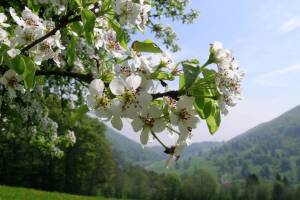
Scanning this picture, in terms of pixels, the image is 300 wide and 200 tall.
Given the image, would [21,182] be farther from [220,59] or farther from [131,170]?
[220,59]

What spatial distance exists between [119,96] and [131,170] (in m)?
Answer: 120

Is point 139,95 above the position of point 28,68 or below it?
below

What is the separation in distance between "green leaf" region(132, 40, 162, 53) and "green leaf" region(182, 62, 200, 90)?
1.19 ft

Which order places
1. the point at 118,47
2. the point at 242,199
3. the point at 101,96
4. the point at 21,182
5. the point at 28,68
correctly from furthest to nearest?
the point at 242,199
the point at 21,182
the point at 118,47
the point at 28,68
the point at 101,96

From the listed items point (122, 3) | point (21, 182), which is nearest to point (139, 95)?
point (122, 3)

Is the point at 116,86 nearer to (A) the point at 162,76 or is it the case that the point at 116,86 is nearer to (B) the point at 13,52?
(A) the point at 162,76

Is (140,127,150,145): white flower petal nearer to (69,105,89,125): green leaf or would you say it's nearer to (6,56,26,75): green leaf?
(69,105,89,125): green leaf

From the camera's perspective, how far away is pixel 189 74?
215cm

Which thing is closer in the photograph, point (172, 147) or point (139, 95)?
point (139, 95)

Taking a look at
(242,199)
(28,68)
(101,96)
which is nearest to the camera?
(101,96)

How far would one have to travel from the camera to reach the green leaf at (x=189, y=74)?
7.02 ft

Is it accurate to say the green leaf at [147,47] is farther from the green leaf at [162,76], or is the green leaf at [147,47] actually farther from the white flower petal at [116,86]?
the white flower petal at [116,86]

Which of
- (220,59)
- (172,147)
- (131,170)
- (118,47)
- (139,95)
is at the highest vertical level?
(131,170)

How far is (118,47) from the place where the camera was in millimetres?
2941
